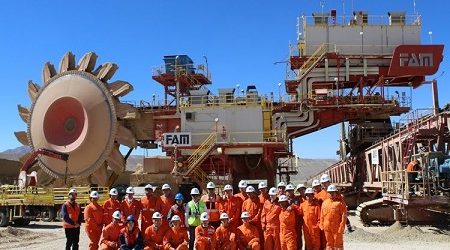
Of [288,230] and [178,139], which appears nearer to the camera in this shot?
[288,230]

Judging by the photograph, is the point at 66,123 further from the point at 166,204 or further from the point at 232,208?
the point at 232,208

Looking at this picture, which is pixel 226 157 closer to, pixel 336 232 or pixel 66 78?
pixel 66 78

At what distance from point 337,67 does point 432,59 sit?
224 inches

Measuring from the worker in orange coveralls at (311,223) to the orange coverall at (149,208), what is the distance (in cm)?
350

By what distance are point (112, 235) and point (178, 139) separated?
1903cm

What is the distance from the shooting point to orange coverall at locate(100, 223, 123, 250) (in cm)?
1048

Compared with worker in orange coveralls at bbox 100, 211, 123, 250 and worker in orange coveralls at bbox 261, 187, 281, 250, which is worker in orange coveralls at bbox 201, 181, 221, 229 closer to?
worker in orange coveralls at bbox 261, 187, 281, 250

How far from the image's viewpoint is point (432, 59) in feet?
103

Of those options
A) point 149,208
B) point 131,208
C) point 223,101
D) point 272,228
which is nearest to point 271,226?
point 272,228

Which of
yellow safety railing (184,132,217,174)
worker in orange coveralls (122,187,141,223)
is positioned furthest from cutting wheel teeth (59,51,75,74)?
worker in orange coveralls (122,187,141,223)

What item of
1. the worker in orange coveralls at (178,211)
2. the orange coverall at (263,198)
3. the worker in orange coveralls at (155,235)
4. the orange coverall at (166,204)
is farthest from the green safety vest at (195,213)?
the orange coverall at (263,198)

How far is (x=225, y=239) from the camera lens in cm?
1046

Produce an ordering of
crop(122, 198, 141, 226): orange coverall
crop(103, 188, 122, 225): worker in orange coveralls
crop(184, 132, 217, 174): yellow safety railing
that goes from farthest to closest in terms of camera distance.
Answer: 1. crop(184, 132, 217, 174): yellow safety railing
2. crop(122, 198, 141, 226): orange coverall
3. crop(103, 188, 122, 225): worker in orange coveralls

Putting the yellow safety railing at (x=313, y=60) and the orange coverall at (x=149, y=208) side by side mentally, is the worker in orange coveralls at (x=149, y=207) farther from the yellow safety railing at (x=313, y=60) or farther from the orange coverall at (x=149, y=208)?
the yellow safety railing at (x=313, y=60)
